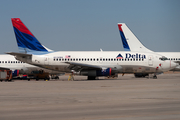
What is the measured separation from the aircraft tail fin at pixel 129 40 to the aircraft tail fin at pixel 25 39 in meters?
22.0

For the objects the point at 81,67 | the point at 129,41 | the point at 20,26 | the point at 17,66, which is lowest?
the point at 81,67

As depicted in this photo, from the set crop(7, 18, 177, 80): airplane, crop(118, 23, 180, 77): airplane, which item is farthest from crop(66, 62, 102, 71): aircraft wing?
crop(118, 23, 180, 77): airplane

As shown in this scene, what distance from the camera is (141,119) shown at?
31.5 ft

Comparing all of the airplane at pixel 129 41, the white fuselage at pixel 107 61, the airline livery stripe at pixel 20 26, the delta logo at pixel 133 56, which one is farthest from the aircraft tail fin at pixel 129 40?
the airline livery stripe at pixel 20 26

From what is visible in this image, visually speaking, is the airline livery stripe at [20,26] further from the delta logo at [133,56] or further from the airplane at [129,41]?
the airplane at [129,41]

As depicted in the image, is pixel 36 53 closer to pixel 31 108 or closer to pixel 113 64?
pixel 113 64

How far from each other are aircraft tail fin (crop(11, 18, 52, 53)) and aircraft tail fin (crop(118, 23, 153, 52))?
21975 mm

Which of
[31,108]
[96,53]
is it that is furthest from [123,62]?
[31,108]

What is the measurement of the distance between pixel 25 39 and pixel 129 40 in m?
24.9

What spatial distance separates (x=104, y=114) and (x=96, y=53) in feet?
106

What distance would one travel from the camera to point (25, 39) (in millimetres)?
43562

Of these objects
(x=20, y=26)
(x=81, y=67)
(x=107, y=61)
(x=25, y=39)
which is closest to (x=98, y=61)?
(x=107, y=61)

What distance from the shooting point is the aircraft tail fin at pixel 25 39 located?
43375 mm

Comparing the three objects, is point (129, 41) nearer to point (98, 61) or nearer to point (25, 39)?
point (98, 61)
